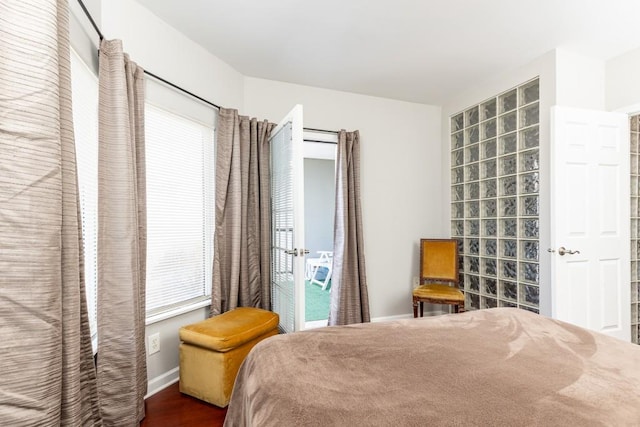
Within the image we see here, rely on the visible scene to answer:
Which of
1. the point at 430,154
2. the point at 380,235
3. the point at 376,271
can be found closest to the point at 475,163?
the point at 430,154

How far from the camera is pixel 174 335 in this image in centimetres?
219

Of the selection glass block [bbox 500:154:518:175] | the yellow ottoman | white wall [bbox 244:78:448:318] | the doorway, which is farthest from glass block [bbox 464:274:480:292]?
the doorway

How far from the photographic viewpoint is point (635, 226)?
2.68 m

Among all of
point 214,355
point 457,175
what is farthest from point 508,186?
point 214,355

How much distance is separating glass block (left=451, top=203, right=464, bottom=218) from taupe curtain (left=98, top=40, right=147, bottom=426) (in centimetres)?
319

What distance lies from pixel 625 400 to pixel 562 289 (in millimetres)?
1806

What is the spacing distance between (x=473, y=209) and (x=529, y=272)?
34.0 inches

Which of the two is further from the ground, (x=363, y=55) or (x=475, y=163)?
(x=363, y=55)

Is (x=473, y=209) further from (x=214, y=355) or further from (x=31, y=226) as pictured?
(x=31, y=226)

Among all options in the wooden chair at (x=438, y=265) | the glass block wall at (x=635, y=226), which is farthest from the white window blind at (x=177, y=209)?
the glass block wall at (x=635, y=226)

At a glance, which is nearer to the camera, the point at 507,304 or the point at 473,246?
the point at 507,304

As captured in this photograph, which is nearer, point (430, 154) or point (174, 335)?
point (174, 335)

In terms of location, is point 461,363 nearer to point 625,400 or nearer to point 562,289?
point 625,400

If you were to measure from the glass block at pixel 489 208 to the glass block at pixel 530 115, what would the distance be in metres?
0.76
